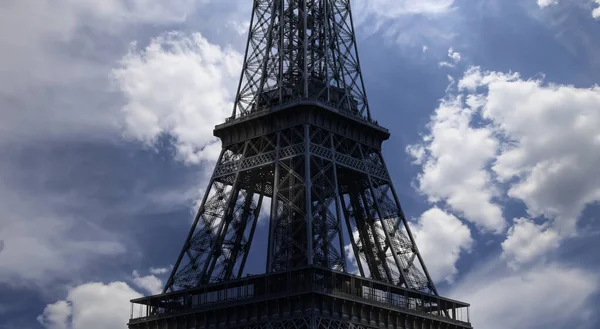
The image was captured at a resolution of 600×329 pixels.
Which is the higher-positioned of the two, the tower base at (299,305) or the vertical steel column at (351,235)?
the vertical steel column at (351,235)

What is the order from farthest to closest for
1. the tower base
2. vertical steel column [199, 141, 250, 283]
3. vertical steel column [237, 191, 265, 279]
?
vertical steel column [237, 191, 265, 279] < vertical steel column [199, 141, 250, 283] < the tower base

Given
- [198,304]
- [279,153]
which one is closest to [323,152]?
[279,153]

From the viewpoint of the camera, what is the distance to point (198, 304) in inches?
3629

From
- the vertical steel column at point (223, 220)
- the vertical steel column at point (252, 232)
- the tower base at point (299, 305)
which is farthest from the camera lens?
the vertical steel column at point (252, 232)

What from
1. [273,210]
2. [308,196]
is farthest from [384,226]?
[273,210]

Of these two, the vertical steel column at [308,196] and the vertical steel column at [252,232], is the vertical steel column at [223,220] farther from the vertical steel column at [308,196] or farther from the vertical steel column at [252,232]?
the vertical steel column at [308,196]

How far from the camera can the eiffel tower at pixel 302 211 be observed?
289ft

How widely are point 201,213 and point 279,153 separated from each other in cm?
914

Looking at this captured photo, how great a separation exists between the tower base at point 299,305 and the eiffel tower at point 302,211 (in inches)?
3.9

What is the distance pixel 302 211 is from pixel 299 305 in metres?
10.00

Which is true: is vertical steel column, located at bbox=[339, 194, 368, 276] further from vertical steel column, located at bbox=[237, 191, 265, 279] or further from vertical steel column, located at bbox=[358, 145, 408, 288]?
vertical steel column, located at bbox=[237, 191, 265, 279]

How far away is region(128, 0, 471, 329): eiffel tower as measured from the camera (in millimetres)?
87938

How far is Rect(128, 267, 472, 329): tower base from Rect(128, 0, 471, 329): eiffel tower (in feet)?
0.32

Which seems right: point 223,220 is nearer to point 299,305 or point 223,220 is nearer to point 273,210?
point 273,210
